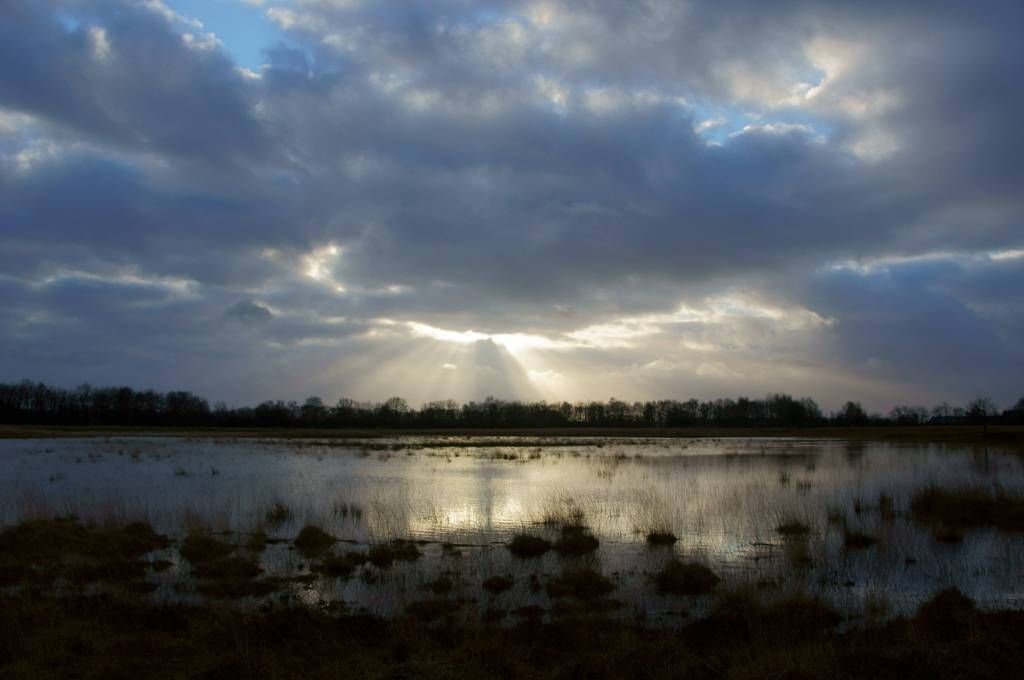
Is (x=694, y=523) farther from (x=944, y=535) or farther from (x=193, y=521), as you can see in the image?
(x=193, y=521)

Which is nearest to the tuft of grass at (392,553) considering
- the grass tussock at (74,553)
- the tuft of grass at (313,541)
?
the tuft of grass at (313,541)

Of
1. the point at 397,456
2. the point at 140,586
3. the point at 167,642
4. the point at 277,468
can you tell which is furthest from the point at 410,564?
the point at 397,456

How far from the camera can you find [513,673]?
27.7 ft

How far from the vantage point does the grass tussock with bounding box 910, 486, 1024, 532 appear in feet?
68.5

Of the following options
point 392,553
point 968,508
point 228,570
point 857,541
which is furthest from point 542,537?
point 968,508

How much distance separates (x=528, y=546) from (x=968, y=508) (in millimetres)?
15992

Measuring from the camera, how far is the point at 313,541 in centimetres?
1711

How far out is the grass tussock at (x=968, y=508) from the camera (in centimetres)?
2088

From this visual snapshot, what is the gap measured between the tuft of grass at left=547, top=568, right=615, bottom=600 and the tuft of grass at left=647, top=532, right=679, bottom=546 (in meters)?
4.30

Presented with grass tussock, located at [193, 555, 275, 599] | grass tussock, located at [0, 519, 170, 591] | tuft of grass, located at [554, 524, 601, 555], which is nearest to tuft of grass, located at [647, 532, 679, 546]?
tuft of grass, located at [554, 524, 601, 555]

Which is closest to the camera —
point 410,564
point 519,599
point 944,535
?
point 519,599

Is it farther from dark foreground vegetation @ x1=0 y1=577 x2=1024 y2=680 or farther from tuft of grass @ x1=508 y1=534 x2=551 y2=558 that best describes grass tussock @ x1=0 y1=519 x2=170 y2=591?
tuft of grass @ x1=508 y1=534 x2=551 y2=558

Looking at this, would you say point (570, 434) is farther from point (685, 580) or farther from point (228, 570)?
point (228, 570)

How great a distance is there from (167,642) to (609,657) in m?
6.05
